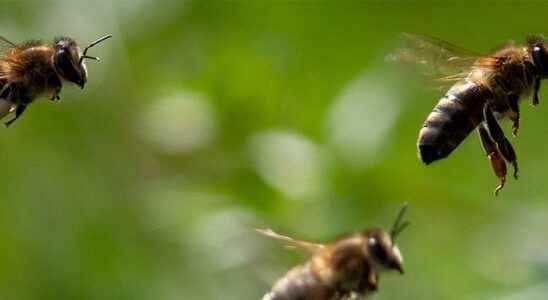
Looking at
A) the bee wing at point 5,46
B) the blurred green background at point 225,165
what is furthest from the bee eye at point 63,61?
the blurred green background at point 225,165

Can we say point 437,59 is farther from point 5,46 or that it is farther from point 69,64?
point 5,46

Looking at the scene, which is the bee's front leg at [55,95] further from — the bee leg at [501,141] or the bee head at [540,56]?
the bee head at [540,56]

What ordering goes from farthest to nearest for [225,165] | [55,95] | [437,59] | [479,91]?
[225,165], [437,59], [479,91], [55,95]

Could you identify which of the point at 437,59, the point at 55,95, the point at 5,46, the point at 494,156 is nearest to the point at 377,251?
the point at 494,156

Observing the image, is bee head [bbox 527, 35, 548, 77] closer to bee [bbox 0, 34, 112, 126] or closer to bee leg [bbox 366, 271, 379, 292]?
bee leg [bbox 366, 271, 379, 292]

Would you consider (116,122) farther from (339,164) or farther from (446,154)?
(446,154)

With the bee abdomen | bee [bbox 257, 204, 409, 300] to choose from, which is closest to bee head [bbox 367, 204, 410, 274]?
bee [bbox 257, 204, 409, 300]

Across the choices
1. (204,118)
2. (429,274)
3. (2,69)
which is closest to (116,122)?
(204,118)
